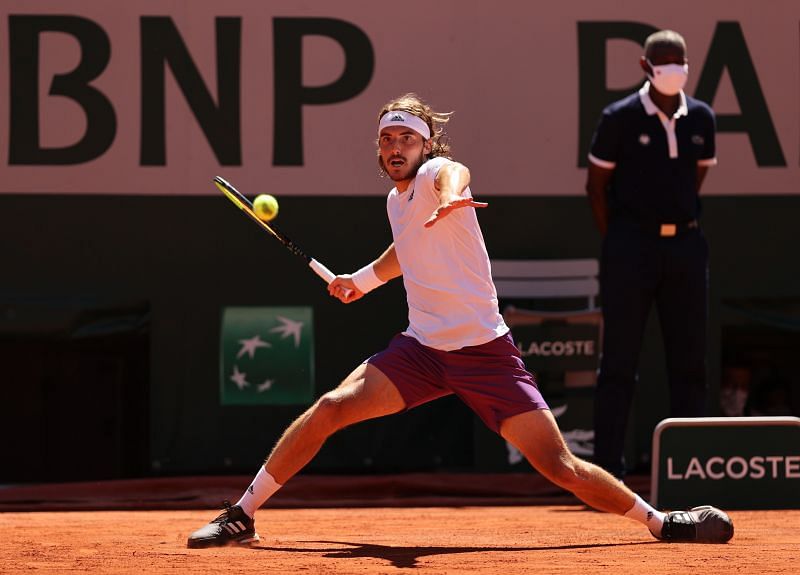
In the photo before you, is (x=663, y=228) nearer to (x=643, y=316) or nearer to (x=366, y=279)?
(x=643, y=316)

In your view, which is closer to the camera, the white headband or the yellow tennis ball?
the white headband

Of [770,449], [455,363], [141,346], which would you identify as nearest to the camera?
[455,363]

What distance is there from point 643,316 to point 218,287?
228cm

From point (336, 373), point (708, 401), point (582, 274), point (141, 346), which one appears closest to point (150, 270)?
point (141, 346)

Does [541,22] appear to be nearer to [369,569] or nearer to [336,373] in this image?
[336,373]

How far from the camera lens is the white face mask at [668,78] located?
7020 mm

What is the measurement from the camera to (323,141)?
8.20 m

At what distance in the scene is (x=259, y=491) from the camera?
5.59 m

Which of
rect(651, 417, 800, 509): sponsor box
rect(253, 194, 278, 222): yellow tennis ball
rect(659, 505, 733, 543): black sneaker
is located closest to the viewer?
rect(659, 505, 733, 543): black sneaker

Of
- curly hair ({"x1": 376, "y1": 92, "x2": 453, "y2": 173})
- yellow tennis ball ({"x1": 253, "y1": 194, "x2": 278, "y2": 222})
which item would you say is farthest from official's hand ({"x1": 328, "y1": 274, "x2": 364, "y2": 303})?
yellow tennis ball ({"x1": 253, "y1": 194, "x2": 278, "y2": 222})

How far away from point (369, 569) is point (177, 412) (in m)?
3.23

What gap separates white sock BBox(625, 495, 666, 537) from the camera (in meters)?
5.61

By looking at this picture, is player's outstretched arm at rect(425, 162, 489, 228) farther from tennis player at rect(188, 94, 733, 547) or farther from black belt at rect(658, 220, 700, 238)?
black belt at rect(658, 220, 700, 238)

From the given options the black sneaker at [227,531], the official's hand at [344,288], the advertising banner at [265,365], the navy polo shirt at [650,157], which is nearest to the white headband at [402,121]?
the official's hand at [344,288]
